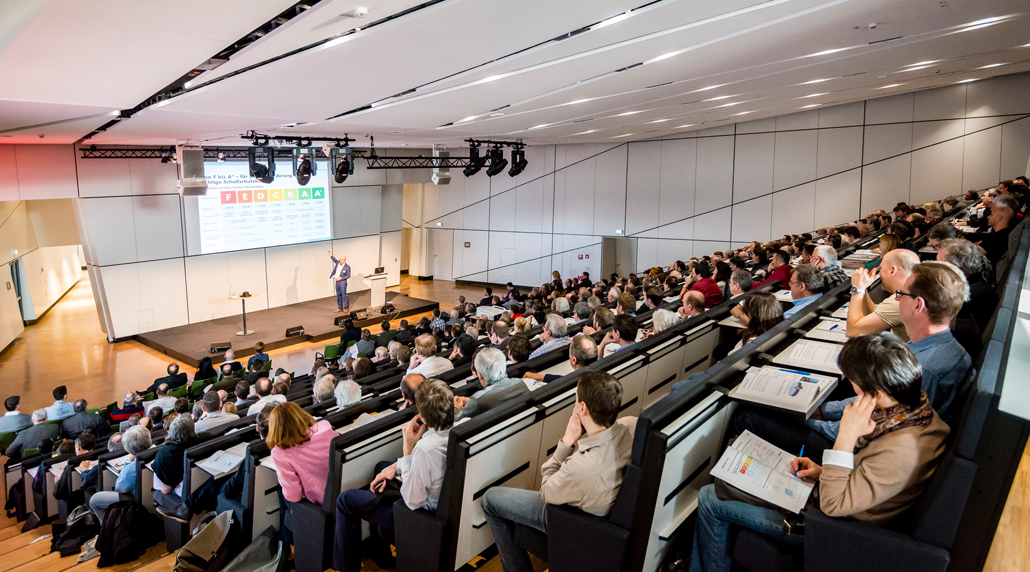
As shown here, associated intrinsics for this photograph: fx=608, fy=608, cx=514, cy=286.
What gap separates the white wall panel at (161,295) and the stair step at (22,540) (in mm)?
8170

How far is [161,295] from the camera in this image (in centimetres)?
1347

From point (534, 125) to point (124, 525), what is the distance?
901 cm

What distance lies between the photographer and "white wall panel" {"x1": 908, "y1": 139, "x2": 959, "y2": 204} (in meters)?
12.1

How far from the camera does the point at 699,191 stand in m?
15.6

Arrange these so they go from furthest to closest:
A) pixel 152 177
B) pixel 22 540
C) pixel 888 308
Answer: pixel 152 177 < pixel 22 540 < pixel 888 308

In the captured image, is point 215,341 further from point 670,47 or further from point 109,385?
point 670,47

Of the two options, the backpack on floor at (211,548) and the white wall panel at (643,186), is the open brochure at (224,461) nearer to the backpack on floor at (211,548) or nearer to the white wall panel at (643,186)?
the backpack on floor at (211,548)

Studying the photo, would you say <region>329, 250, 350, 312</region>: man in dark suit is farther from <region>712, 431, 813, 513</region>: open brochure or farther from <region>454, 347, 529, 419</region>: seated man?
<region>712, 431, 813, 513</region>: open brochure

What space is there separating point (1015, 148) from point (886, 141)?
7.18 ft

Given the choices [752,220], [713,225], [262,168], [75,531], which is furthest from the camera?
[713,225]

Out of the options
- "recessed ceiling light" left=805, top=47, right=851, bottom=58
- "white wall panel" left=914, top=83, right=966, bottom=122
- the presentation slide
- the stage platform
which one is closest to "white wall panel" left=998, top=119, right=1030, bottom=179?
"white wall panel" left=914, top=83, right=966, bottom=122

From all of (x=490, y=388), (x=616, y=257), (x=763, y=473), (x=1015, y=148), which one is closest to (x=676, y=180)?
(x=616, y=257)

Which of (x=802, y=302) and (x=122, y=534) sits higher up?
(x=802, y=302)

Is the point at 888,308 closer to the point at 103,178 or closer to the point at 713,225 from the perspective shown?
the point at 713,225
